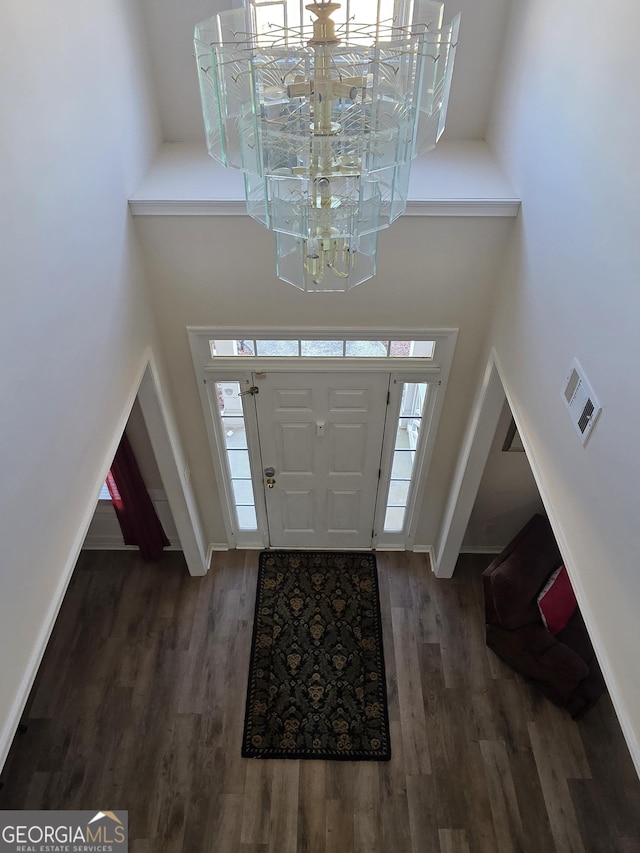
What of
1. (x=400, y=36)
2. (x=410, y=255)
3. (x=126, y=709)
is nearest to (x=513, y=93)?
(x=410, y=255)

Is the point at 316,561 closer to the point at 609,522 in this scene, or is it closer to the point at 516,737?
the point at 516,737

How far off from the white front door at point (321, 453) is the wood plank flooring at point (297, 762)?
766 mm

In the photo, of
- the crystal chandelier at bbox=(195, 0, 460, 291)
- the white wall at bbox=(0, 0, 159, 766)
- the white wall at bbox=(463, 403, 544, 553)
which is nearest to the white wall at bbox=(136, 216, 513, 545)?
the white wall at bbox=(0, 0, 159, 766)

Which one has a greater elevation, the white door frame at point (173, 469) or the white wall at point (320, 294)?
the white wall at point (320, 294)


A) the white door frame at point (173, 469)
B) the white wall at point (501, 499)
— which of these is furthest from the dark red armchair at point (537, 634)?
the white door frame at point (173, 469)

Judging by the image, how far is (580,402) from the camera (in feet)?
7.43

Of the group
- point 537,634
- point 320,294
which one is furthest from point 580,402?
point 537,634

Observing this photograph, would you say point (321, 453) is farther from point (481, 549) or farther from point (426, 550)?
point (481, 549)

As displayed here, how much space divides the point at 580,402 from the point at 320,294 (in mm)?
1692

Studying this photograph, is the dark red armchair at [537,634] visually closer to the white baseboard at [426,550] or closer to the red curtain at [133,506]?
the white baseboard at [426,550]

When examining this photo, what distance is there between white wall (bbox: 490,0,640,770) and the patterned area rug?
240cm

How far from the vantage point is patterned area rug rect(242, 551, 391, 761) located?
13.2 feet

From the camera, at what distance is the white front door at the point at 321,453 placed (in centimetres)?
404

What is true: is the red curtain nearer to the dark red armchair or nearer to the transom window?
the transom window
